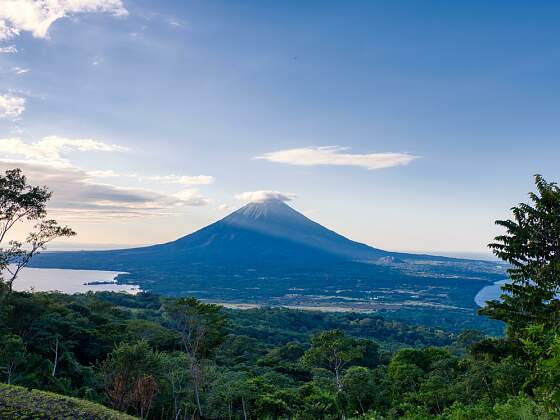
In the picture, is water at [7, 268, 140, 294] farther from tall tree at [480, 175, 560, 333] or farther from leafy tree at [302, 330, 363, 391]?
tall tree at [480, 175, 560, 333]

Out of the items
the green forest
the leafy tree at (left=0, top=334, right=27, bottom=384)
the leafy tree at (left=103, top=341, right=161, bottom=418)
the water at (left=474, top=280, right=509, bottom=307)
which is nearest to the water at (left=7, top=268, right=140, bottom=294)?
the green forest

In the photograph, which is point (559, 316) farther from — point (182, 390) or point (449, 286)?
point (449, 286)

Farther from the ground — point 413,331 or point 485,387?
point 485,387

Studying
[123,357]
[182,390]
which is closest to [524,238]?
[123,357]

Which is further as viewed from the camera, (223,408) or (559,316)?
(223,408)

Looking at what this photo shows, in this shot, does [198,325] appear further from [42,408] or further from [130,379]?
[42,408]

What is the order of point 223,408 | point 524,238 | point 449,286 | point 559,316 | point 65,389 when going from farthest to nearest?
1. point 449,286
2. point 223,408
3. point 65,389
4. point 524,238
5. point 559,316

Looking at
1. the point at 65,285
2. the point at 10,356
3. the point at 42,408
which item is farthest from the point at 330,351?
the point at 65,285
